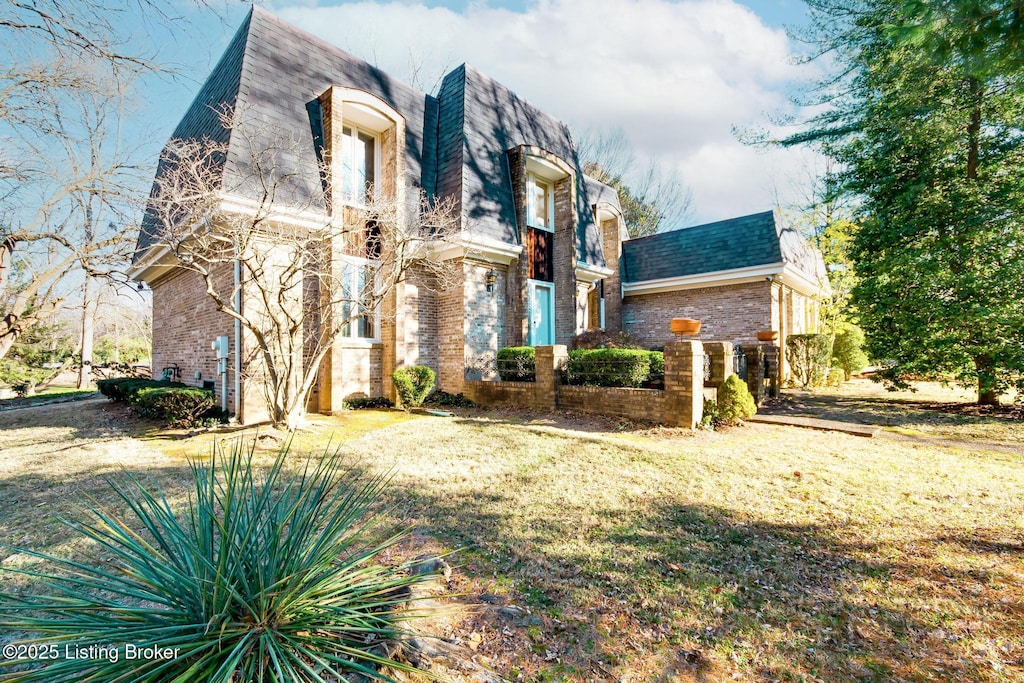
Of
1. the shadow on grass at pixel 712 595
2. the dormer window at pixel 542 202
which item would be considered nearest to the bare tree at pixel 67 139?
the shadow on grass at pixel 712 595

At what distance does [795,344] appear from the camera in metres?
14.0

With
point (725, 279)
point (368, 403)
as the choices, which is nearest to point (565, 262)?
point (725, 279)

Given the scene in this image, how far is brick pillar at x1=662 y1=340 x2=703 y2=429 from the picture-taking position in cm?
736

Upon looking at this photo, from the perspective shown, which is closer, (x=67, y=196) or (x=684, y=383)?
(x=684, y=383)

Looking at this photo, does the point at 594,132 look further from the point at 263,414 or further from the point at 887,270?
the point at 263,414

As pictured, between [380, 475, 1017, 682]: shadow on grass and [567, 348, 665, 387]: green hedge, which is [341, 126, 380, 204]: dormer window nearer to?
[567, 348, 665, 387]: green hedge

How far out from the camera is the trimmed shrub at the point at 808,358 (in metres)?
13.9

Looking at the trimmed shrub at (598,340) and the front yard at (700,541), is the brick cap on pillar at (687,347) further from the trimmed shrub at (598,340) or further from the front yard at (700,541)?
the trimmed shrub at (598,340)

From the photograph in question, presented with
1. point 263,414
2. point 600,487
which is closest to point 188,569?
point 600,487

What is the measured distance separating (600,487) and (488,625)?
2.41 metres

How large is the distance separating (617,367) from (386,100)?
823 centimetres

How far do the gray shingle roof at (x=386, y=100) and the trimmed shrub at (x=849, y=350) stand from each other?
9867mm

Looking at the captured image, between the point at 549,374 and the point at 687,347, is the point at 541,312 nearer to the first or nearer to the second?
the point at 549,374

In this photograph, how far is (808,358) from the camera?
14.0 metres
